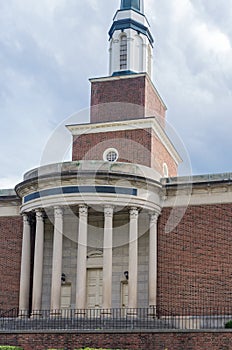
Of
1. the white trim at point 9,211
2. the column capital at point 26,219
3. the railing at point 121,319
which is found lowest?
the railing at point 121,319

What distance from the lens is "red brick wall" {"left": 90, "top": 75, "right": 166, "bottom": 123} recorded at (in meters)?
35.7

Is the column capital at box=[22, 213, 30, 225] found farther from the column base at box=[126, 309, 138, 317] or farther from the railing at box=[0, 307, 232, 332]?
the column base at box=[126, 309, 138, 317]

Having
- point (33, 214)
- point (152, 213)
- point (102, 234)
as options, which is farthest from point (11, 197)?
point (152, 213)

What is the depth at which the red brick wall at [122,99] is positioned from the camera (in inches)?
1404

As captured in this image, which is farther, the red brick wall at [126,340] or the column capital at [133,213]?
the column capital at [133,213]

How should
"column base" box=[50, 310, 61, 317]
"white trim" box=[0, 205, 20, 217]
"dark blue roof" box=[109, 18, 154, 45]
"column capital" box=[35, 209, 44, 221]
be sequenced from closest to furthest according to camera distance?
"column base" box=[50, 310, 61, 317]
"column capital" box=[35, 209, 44, 221]
"white trim" box=[0, 205, 20, 217]
"dark blue roof" box=[109, 18, 154, 45]

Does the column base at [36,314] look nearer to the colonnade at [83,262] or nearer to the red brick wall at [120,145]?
the colonnade at [83,262]

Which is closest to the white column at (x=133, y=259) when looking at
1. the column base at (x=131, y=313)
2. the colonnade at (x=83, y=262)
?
the colonnade at (x=83, y=262)

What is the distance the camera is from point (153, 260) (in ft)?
98.9

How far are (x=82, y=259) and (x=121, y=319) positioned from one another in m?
3.15

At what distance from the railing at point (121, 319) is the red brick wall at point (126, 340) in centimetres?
227

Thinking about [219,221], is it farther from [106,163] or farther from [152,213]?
[106,163]

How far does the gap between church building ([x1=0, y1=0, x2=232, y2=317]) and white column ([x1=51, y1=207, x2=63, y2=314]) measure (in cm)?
4

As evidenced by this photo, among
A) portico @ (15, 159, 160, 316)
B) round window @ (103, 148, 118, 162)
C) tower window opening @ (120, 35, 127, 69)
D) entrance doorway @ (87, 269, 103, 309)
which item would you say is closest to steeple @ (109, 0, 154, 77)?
tower window opening @ (120, 35, 127, 69)
